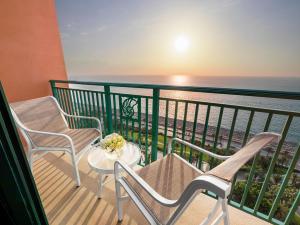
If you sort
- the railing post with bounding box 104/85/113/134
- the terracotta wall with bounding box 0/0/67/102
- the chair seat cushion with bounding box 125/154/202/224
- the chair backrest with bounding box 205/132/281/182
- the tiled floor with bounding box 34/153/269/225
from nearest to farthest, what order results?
the chair backrest with bounding box 205/132/281/182 < the chair seat cushion with bounding box 125/154/202/224 < the tiled floor with bounding box 34/153/269/225 < the railing post with bounding box 104/85/113/134 < the terracotta wall with bounding box 0/0/67/102

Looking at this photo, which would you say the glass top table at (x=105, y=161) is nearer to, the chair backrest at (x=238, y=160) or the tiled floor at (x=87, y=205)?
the tiled floor at (x=87, y=205)

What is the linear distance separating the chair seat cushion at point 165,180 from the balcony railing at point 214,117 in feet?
1.25

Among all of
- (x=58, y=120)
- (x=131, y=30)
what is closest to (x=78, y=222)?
(x=58, y=120)

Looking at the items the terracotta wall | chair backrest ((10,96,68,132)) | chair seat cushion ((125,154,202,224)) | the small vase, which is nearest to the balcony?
chair seat cushion ((125,154,202,224))

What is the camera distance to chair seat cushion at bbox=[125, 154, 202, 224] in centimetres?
91

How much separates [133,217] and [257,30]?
9.43 m

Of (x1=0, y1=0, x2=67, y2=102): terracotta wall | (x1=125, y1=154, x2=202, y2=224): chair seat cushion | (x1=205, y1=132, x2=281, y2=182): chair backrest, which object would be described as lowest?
(x1=125, y1=154, x2=202, y2=224): chair seat cushion

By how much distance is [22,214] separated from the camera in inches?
27.2

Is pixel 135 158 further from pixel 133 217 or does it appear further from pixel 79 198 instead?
pixel 79 198

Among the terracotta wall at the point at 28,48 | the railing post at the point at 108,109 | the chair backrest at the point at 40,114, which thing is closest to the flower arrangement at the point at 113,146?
the railing post at the point at 108,109

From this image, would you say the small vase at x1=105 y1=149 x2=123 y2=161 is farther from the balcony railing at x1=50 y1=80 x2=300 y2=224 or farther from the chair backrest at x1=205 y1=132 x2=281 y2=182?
the chair backrest at x1=205 y1=132 x2=281 y2=182

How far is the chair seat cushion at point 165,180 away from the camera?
91cm

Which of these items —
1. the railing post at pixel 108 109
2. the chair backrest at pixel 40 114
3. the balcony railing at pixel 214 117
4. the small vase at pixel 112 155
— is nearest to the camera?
the balcony railing at pixel 214 117

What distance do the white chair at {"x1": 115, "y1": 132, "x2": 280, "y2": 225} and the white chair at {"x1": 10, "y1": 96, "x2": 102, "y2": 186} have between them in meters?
0.87
